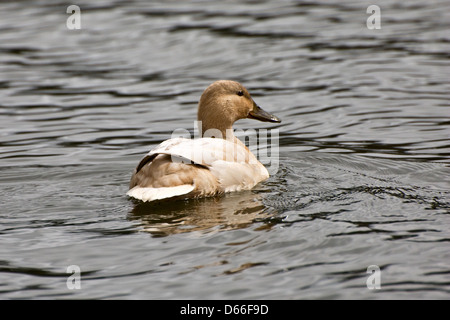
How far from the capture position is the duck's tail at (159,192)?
23.6ft

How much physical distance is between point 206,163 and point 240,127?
3750 millimetres

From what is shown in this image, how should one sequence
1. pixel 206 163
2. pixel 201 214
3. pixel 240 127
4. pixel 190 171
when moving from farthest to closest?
pixel 240 127 < pixel 206 163 < pixel 190 171 < pixel 201 214

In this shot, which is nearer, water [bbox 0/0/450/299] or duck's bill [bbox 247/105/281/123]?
water [bbox 0/0/450/299]

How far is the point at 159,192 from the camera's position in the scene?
23.8 feet

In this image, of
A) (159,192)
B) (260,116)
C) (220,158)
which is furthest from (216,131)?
(159,192)

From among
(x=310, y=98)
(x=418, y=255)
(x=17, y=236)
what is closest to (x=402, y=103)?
(x=310, y=98)

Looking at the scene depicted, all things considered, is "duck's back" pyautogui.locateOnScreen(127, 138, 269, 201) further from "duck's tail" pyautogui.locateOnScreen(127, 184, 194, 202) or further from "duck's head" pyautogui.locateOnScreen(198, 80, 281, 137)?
"duck's head" pyautogui.locateOnScreen(198, 80, 281, 137)

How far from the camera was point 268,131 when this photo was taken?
1113cm

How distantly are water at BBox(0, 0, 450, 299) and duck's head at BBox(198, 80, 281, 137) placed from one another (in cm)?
88

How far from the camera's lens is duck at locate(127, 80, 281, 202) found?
291 inches

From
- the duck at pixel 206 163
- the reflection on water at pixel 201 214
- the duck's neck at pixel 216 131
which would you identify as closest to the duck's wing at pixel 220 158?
the duck at pixel 206 163

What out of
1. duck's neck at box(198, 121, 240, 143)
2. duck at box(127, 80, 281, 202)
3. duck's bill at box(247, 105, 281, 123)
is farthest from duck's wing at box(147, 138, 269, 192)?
duck's bill at box(247, 105, 281, 123)

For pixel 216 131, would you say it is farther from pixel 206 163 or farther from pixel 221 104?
pixel 206 163
